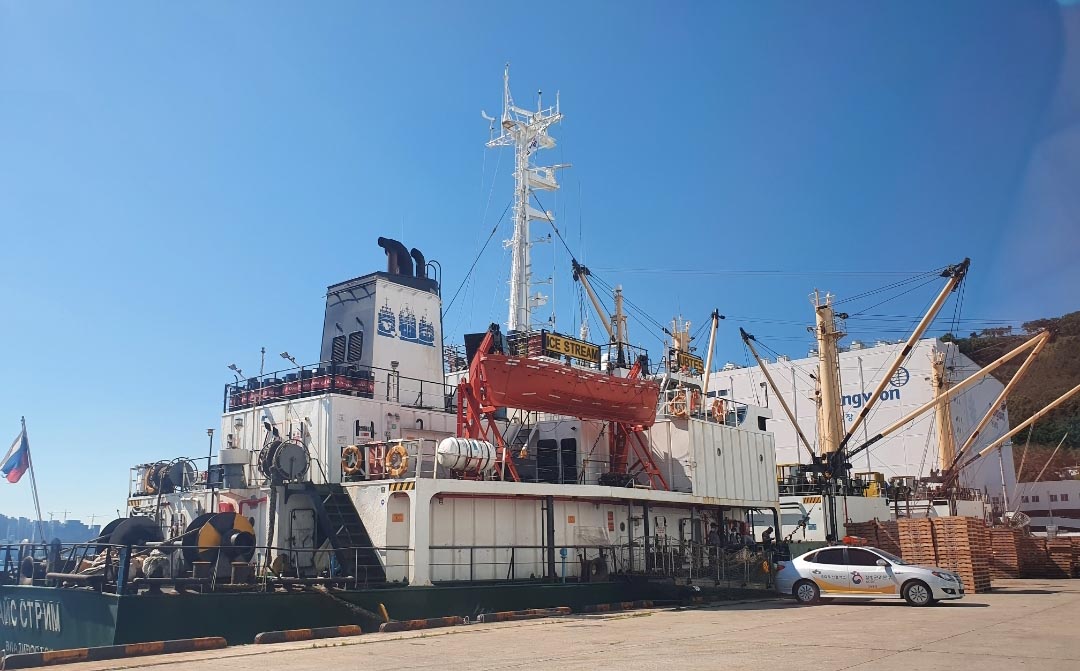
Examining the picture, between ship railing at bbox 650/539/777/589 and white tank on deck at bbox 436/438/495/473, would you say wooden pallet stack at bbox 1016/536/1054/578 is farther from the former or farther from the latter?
white tank on deck at bbox 436/438/495/473

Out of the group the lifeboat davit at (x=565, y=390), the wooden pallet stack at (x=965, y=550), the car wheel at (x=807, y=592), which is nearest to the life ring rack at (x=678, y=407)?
the lifeboat davit at (x=565, y=390)

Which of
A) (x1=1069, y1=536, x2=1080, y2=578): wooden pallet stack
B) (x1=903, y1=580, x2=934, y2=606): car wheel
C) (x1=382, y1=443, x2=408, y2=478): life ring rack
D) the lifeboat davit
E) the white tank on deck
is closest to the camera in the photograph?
(x1=382, y1=443, x2=408, y2=478): life ring rack

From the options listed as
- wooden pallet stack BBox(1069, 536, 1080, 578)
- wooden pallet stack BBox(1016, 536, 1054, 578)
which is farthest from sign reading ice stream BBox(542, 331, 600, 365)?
wooden pallet stack BBox(1069, 536, 1080, 578)

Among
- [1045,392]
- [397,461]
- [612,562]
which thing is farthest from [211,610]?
[1045,392]

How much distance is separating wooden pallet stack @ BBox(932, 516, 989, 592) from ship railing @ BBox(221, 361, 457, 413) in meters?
14.1

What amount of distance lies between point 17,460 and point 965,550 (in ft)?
96.4

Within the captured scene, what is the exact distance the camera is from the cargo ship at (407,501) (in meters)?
15.8

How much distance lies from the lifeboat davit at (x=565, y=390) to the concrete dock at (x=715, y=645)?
504 centimetres

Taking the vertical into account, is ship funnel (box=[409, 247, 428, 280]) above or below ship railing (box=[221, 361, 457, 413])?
above

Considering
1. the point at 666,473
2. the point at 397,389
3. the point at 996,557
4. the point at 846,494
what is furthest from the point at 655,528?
the point at 846,494

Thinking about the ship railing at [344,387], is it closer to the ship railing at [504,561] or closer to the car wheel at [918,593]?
the ship railing at [504,561]

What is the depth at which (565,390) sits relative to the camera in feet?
69.0

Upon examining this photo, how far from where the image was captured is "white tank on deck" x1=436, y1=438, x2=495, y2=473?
18125 mm

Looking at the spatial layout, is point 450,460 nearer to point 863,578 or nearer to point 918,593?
point 863,578
